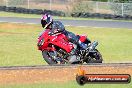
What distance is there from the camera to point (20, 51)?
18.3 m

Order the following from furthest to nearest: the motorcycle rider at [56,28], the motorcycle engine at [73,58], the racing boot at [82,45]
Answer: the racing boot at [82,45], the motorcycle rider at [56,28], the motorcycle engine at [73,58]

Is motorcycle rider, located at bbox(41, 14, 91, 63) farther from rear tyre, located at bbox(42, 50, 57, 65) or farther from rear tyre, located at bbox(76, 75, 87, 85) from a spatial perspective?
rear tyre, located at bbox(76, 75, 87, 85)

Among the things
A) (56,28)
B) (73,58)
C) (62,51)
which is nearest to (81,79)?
(73,58)

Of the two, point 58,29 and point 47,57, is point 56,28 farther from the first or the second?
point 47,57

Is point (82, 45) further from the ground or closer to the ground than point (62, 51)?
further from the ground

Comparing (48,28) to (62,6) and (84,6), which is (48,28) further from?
(62,6)

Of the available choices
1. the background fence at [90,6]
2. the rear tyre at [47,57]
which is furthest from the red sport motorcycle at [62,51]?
the background fence at [90,6]

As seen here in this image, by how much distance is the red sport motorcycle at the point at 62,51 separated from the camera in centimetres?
1200

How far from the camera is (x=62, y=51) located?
12242mm

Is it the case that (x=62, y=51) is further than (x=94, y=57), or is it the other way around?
(x=62, y=51)

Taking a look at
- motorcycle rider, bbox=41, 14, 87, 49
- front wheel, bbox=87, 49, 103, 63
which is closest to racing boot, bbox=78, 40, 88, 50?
motorcycle rider, bbox=41, 14, 87, 49

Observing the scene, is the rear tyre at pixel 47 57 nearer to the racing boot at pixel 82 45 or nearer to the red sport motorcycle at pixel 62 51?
the red sport motorcycle at pixel 62 51

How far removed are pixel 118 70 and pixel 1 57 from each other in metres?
7.29

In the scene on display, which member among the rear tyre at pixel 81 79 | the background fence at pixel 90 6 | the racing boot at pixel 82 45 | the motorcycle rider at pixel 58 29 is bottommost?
the background fence at pixel 90 6
